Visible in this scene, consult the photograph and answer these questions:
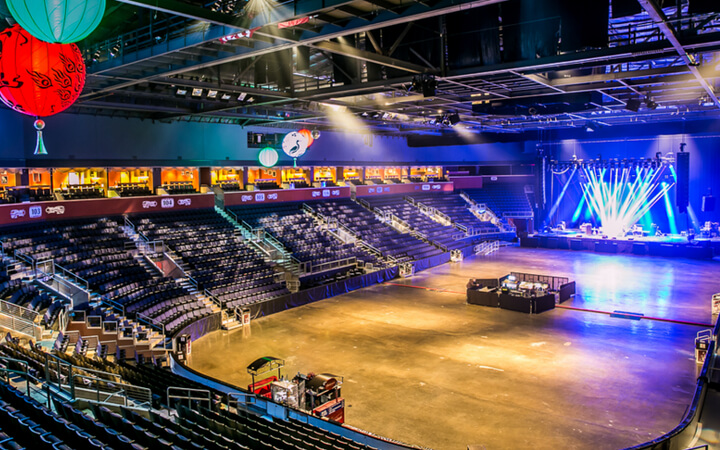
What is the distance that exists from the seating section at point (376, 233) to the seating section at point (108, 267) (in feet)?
47.9

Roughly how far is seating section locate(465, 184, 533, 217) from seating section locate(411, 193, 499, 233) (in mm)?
2278

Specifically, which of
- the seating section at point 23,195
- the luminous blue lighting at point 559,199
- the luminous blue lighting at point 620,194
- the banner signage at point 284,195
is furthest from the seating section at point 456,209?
the seating section at point 23,195

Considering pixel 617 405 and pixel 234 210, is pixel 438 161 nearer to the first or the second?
pixel 234 210

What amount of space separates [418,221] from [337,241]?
10.3 meters

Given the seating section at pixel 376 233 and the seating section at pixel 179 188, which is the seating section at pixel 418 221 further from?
the seating section at pixel 179 188

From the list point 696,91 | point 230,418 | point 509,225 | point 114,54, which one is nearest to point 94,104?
point 114,54

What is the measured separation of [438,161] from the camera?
4644 centimetres

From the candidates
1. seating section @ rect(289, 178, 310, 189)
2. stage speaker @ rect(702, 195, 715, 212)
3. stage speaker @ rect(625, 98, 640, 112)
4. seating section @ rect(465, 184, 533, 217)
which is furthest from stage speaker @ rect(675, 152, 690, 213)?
seating section @ rect(289, 178, 310, 189)

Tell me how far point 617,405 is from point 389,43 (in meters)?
11.2

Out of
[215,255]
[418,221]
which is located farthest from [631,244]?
[215,255]

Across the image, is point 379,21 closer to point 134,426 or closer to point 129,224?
point 134,426

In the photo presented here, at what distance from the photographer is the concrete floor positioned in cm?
1163

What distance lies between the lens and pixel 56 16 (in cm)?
553

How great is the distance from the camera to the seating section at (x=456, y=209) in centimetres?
4249
